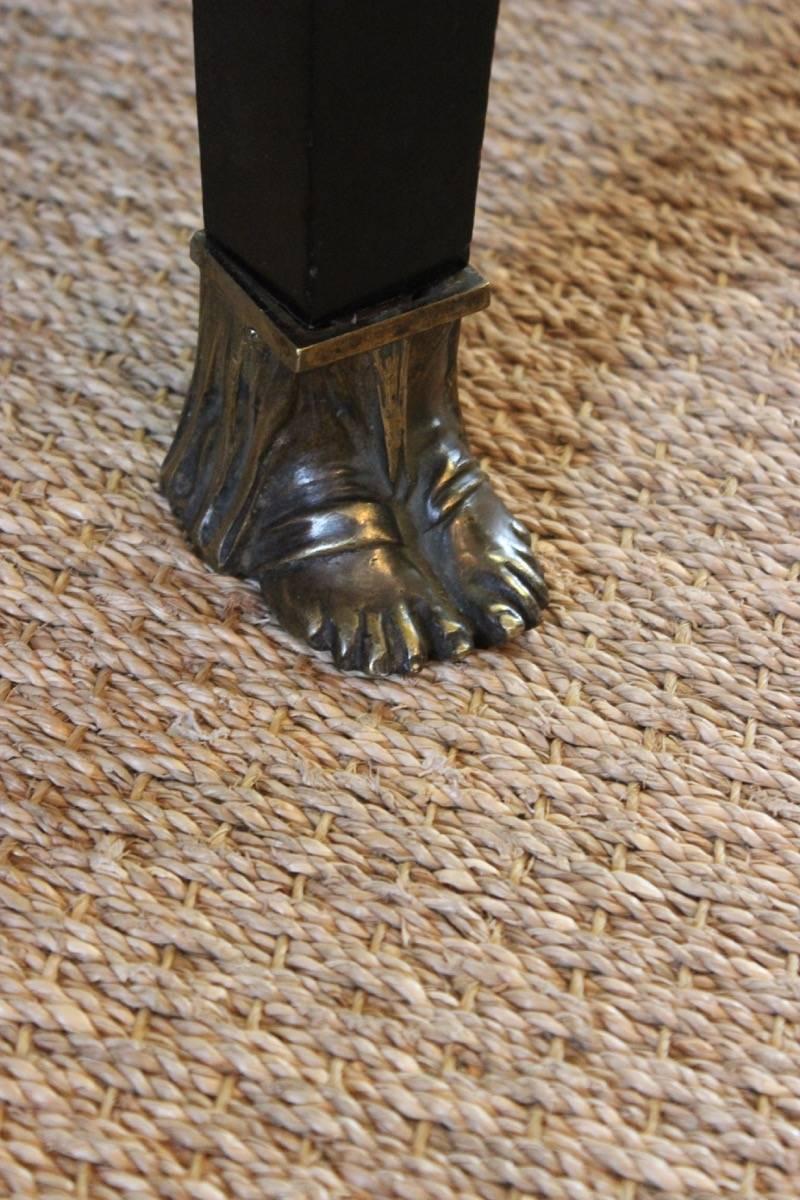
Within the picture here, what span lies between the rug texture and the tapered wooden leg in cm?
4

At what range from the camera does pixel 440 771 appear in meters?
0.90

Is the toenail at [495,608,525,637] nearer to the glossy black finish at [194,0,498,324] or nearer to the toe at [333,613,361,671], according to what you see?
the toe at [333,613,361,671]

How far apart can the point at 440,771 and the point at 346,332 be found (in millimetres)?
242

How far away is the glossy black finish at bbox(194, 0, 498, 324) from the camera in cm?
79

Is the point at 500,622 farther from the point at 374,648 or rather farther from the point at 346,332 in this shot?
the point at 346,332

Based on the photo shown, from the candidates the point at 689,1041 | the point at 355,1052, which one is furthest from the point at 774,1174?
the point at 355,1052

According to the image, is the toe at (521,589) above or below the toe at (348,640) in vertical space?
above

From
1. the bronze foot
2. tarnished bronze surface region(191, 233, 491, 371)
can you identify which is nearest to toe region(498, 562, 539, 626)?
the bronze foot

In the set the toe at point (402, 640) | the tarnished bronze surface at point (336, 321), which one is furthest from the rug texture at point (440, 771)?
the tarnished bronze surface at point (336, 321)

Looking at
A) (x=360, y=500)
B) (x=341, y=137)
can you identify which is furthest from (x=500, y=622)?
(x=341, y=137)

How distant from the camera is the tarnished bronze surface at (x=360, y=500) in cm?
92

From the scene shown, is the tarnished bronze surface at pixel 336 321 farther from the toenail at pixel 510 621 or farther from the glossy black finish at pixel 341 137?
the toenail at pixel 510 621

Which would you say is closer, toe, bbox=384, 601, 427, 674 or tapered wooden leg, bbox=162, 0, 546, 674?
tapered wooden leg, bbox=162, 0, 546, 674

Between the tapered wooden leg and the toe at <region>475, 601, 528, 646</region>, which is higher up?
the tapered wooden leg
